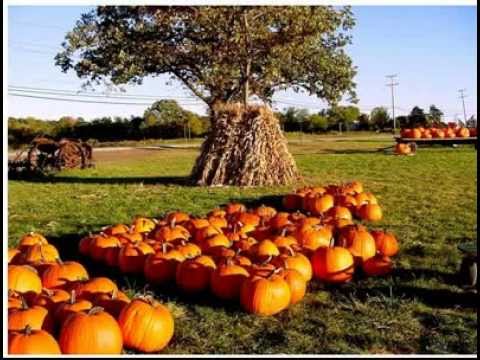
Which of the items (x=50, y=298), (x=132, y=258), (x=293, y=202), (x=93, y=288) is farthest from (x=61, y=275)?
(x=293, y=202)

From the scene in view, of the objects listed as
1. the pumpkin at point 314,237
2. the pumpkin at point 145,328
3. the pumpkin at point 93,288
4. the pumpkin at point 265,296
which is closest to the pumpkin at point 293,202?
the pumpkin at point 314,237

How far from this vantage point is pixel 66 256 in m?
5.64

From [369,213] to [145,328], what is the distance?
14.6ft

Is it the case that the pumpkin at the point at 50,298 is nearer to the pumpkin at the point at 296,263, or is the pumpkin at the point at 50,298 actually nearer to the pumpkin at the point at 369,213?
the pumpkin at the point at 296,263

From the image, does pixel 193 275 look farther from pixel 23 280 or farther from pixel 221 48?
pixel 221 48

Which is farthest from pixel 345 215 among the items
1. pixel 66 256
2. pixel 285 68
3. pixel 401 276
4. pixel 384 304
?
pixel 285 68

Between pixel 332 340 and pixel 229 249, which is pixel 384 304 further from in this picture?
pixel 229 249

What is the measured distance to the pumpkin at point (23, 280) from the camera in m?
3.96

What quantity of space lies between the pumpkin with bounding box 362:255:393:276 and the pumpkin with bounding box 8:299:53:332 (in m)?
2.64

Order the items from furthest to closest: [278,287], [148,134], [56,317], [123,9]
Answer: [148,134], [123,9], [278,287], [56,317]

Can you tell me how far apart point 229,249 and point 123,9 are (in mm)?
21143

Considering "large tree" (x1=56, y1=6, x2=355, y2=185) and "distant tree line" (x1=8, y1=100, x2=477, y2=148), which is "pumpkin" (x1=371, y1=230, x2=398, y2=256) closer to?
"large tree" (x1=56, y1=6, x2=355, y2=185)

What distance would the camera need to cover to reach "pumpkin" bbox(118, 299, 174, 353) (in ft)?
11.1

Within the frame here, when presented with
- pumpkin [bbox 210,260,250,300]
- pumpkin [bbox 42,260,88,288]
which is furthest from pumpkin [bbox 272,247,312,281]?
pumpkin [bbox 42,260,88,288]
